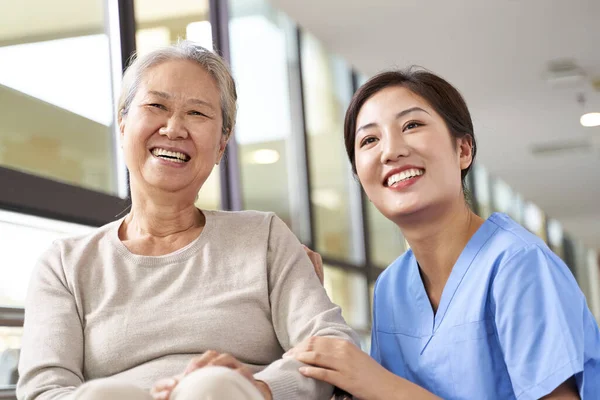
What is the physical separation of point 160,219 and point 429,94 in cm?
60

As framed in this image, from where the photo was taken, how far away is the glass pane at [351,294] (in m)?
5.28

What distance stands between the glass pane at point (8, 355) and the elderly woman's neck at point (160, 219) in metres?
0.94

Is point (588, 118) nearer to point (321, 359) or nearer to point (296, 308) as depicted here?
point (296, 308)

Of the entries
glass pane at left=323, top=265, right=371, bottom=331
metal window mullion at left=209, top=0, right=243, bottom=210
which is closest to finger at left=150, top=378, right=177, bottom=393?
metal window mullion at left=209, top=0, right=243, bottom=210

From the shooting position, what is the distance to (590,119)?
23.7 feet

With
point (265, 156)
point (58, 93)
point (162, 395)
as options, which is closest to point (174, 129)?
point (162, 395)

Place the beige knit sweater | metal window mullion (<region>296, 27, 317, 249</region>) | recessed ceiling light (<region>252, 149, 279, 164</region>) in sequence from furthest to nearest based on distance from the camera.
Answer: metal window mullion (<region>296, 27, 317, 249</region>)
recessed ceiling light (<region>252, 149, 279, 164</region>)
the beige knit sweater

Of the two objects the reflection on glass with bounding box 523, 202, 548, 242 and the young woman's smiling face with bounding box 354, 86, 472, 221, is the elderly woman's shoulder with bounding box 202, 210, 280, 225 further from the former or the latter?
the reflection on glass with bounding box 523, 202, 548, 242

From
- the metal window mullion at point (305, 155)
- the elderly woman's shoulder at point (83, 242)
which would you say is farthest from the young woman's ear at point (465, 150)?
the metal window mullion at point (305, 155)

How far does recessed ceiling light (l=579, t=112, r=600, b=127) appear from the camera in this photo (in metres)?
7.08

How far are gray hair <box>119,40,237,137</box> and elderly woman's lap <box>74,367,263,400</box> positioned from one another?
2.55 ft

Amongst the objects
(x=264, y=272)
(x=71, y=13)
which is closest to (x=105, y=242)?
(x=264, y=272)

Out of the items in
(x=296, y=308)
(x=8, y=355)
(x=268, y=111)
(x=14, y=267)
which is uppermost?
(x=268, y=111)

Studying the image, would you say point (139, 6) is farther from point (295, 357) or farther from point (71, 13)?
point (295, 357)
